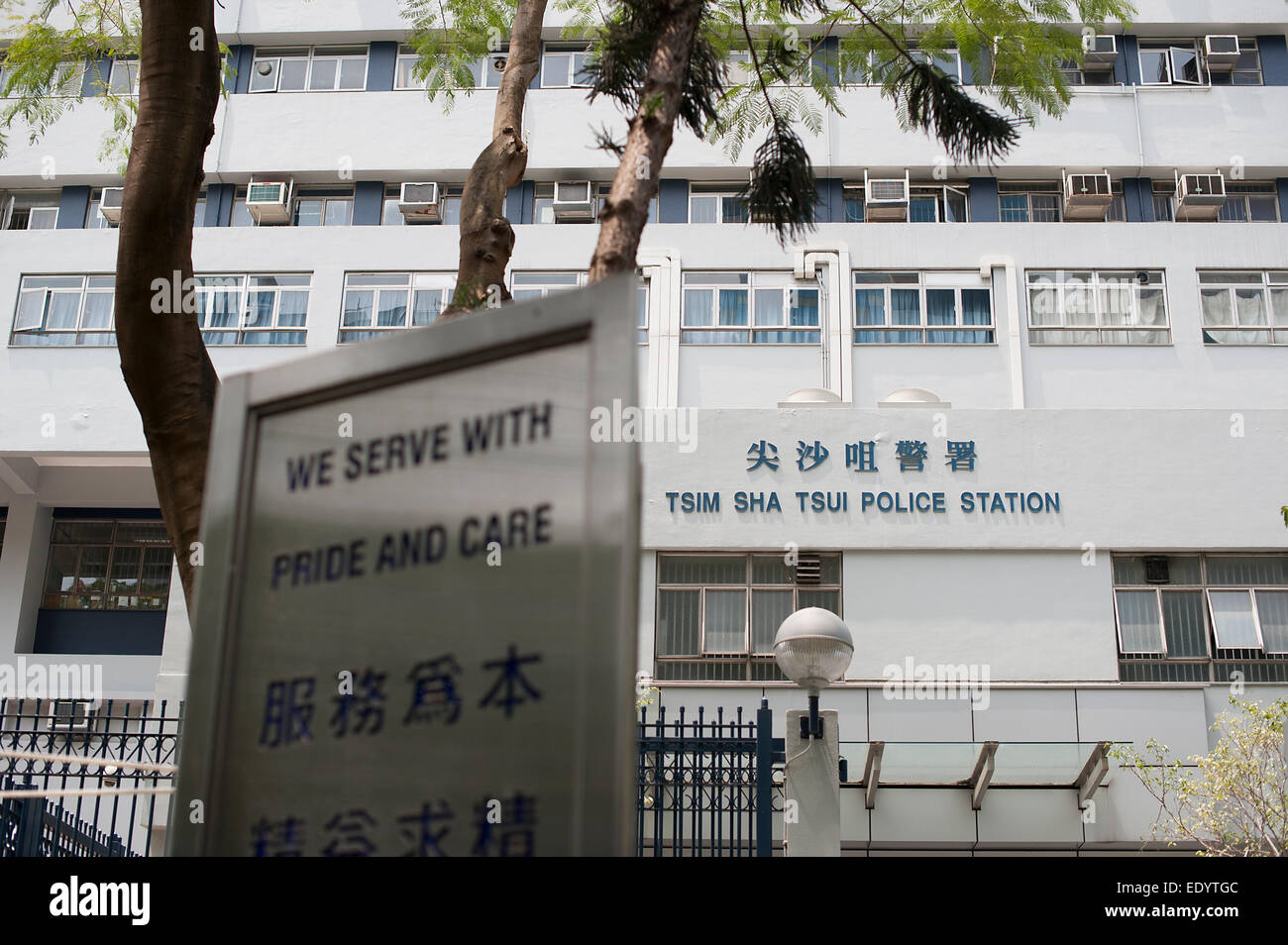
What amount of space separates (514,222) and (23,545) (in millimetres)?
9702

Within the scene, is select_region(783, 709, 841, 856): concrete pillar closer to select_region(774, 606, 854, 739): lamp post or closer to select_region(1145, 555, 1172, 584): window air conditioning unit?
select_region(774, 606, 854, 739): lamp post

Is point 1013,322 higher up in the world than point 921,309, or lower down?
lower down

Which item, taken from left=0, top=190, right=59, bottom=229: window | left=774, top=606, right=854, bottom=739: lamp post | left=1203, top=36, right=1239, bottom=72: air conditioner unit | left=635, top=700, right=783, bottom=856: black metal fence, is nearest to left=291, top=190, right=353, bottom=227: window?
left=0, top=190, right=59, bottom=229: window

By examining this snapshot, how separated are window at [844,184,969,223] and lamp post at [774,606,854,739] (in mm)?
13839

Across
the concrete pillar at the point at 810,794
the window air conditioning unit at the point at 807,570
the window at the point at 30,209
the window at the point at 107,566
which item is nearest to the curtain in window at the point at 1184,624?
the window air conditioning unit at the point at 807,570

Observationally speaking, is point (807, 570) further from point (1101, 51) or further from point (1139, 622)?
point (1101, 51)

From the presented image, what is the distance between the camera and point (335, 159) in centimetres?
2297

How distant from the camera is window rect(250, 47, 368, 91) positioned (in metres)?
23.7

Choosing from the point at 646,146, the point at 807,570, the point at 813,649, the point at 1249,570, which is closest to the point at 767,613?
the point at 807,570

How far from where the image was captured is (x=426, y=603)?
2471 millimetres

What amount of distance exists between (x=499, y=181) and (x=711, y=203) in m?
16.5

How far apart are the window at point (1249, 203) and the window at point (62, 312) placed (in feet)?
60.9

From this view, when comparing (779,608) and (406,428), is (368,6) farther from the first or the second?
(406,428)

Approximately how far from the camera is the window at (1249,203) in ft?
73.3
